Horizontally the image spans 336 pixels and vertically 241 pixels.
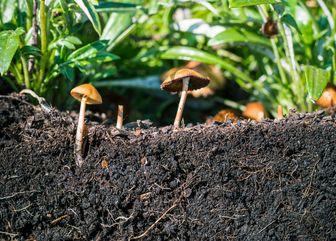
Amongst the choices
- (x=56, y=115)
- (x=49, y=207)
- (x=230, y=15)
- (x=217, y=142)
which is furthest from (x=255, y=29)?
(x=49, y=207)

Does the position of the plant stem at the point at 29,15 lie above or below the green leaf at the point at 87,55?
above

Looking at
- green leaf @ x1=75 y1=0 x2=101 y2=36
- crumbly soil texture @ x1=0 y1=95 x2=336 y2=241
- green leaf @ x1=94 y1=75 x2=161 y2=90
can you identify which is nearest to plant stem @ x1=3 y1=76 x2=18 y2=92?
crumbly soil texture @ x1=0 y1=95 x2=336 y2=241

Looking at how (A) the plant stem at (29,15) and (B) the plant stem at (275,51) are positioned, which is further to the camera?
(B) the plant stem at (275,51)

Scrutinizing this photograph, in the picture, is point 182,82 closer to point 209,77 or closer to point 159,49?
point 159,49

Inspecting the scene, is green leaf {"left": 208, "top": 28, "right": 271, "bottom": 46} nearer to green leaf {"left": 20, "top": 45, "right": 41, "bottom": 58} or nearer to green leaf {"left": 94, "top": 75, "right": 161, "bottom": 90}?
green leaf {"left": 94, "top": 75, "right": 161, "bottom": 90}

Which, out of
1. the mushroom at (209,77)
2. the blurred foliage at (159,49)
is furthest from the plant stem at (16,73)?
the mushroom at (209,77)

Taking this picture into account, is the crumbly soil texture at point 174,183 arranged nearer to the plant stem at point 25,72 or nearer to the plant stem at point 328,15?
the plant stem at point 25,72

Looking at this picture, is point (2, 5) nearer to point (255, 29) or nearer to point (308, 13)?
point (255, 29)
